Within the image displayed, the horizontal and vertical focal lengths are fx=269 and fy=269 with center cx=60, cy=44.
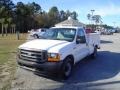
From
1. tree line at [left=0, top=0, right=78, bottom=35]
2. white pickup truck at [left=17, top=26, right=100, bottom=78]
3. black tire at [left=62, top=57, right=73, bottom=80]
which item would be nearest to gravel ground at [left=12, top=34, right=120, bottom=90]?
black tire at [left=62, top=57, right=73, bottom=80]

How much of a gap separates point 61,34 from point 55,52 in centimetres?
211

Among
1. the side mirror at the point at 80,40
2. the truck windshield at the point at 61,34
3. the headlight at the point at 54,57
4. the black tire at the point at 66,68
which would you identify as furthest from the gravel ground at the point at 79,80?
the truck windshield at the point at 61,34

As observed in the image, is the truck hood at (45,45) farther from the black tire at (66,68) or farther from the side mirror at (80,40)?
the side mirror at (80,40)

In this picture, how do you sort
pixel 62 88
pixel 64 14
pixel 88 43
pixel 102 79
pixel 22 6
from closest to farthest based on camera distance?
pixel 62 88 → pixel 102 79 → pixel 88 43 → pixel 22 6 → pixel 64 14

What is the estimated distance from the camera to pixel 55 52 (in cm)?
888

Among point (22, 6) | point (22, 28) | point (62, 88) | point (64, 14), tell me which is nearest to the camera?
point (62, 88)

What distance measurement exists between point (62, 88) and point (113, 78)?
2.37m

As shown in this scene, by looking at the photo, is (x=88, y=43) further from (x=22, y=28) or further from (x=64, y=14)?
(x=64, y=14)

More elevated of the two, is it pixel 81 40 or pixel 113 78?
pixel 81 40

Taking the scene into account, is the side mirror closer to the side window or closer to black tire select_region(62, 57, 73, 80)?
the side window

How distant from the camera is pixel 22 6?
84875 millimetres

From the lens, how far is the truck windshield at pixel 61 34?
10.6 metres

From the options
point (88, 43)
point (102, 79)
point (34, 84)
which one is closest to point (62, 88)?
point (34, 84)

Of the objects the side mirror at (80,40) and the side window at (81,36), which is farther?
the side window at (81,36)
